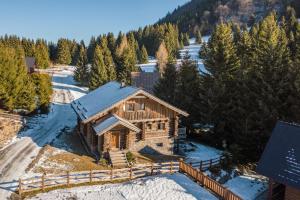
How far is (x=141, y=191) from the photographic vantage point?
27.9m

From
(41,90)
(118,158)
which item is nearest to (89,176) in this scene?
(118,158)

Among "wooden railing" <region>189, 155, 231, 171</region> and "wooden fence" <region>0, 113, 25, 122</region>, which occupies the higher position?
"wooden fence" <region>0, 113, 25, 122</region>

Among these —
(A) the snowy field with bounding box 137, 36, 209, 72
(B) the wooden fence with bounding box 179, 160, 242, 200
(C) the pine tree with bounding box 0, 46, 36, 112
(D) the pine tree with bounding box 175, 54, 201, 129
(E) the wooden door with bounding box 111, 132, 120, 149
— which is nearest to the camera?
(B) the wooden fence with bounding box 179, 160, 242, 200

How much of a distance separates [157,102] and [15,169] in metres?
15.9

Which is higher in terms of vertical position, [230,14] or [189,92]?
[230,14]

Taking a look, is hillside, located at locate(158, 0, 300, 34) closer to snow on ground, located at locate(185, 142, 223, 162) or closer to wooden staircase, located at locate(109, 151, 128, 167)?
snow on ground, located at locate(185, 142, 223, 162)

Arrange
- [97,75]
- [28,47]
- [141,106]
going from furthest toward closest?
1. [28,47]
2. [97,75]
3. [141,106]

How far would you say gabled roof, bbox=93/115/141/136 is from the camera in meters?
34.6

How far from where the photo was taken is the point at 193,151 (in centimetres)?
4131

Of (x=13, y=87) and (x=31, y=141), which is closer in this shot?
(x=31, y=141)

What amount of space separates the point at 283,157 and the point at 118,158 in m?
16.0

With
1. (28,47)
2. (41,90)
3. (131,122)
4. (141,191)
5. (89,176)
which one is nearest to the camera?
(141,191)

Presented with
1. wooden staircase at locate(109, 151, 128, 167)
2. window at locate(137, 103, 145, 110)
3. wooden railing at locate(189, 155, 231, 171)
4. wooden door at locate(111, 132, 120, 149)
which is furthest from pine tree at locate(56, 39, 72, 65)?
wooden railing at locate(189, 155, 231, 171)

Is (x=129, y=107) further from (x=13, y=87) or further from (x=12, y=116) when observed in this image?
(x=13, y=87)
